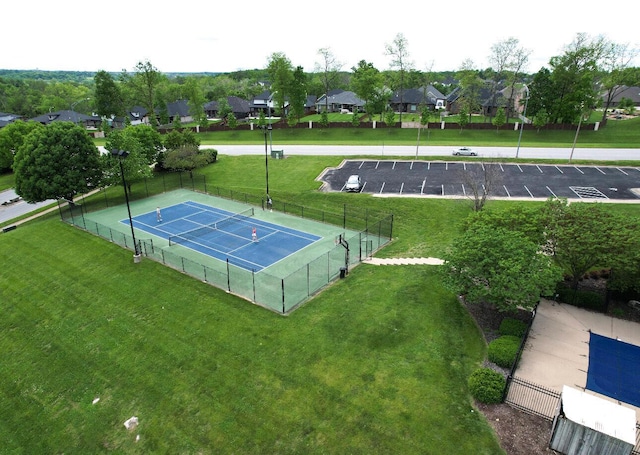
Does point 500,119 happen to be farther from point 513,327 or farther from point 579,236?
point 513,327

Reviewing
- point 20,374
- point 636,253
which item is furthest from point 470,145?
point 20,374

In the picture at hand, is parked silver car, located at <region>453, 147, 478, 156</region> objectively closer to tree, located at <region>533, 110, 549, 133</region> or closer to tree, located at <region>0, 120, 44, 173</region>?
tree, located at <region>533, 110, 549, 133</region>

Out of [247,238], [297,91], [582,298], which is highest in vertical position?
[297,91]

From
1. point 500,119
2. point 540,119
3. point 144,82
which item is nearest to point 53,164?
point 144,82

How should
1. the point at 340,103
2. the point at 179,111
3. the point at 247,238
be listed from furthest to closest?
the point at 179,111 → the point at 340,103 → the point at 247,238

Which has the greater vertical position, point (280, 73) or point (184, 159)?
point (280, 73)

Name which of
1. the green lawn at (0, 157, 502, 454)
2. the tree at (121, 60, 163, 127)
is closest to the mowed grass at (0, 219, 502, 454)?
the green lawn at (0, 157, 502, 454)

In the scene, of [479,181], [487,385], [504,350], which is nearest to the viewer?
[487,385]

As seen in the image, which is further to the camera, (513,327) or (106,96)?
(106,96)
